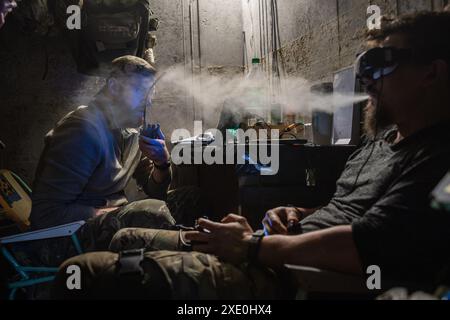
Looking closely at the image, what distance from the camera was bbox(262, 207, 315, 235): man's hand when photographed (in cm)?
168

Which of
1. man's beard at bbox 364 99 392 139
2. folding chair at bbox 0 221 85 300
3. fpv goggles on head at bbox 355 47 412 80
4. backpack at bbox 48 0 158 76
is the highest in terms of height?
backpack at bbox 48 0 158 76

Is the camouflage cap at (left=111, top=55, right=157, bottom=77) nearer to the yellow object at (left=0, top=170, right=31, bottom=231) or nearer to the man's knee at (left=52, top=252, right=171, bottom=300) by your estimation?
the yellow object at (left=0, top=170, right=31, bottom=231)

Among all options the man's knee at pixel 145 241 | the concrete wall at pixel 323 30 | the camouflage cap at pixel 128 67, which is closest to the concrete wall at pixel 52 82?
the concrete wall at pixel 323 30

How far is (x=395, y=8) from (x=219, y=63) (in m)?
2.88

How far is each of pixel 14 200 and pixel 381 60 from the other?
10.4 ft

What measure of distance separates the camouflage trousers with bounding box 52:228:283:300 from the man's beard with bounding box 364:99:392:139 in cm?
97

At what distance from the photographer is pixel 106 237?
193 cm

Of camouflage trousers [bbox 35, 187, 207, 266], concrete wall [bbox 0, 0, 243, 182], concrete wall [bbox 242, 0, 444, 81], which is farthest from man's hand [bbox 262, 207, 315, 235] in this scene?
concrete wall [bbox 0, 0, 243, 182]

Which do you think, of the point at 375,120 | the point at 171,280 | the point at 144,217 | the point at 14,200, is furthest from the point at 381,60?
the point at 14,200

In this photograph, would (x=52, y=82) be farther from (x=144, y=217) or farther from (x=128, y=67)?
(x=144, y=217)

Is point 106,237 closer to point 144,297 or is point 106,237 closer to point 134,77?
point 144,297

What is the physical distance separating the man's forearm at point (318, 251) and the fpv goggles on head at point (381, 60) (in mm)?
Result: 736
